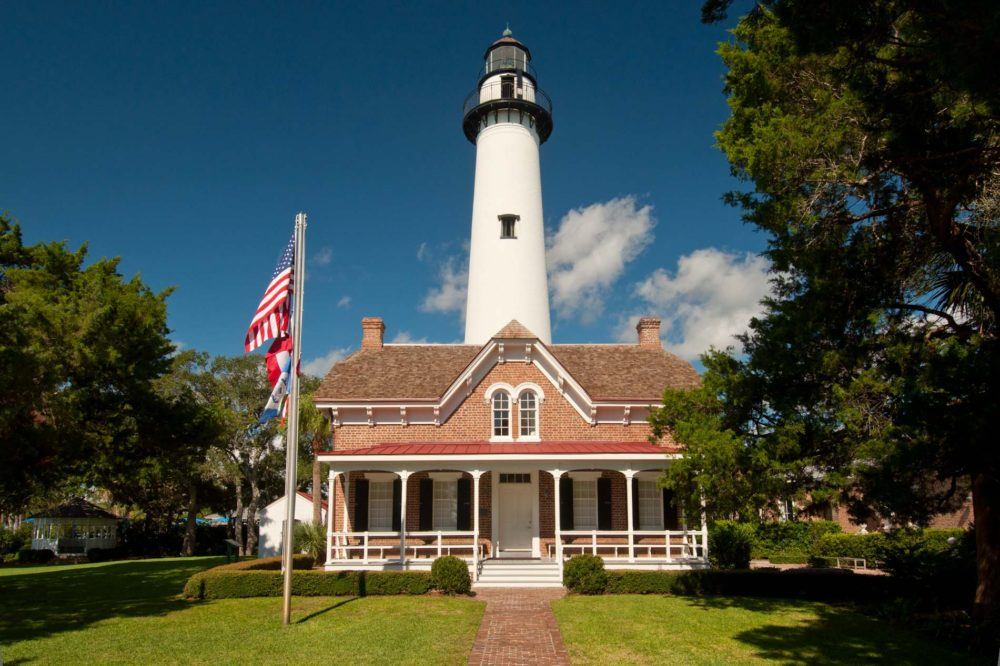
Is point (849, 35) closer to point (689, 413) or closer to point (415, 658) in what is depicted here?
point (689, 413)

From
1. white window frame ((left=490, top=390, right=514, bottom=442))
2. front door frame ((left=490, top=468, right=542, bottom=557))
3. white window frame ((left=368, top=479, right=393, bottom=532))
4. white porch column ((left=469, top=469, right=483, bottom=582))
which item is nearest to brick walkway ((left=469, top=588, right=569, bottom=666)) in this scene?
white porch column ((left=469, top=469, right=483, bottom=582))

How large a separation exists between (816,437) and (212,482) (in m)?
40.2

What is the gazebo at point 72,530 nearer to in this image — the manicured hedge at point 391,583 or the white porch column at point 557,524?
the manicured hedge at point 391,583

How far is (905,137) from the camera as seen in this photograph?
8.48 meters

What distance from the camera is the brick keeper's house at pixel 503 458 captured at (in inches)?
734

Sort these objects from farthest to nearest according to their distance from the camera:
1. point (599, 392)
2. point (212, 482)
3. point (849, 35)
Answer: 1. point (212, 482)
2. point (599, 392)
3. point (849, 35)

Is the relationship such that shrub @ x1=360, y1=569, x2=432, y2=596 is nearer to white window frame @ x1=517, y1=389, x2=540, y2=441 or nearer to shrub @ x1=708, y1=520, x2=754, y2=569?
white window frame @ x1=517, y1=389, x2=540, y2=441

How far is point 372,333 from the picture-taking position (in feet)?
82.5

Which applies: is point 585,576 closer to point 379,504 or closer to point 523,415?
point 523,415

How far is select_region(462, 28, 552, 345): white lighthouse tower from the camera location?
1011 inches

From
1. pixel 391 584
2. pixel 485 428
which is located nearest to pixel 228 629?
pixel 391 584

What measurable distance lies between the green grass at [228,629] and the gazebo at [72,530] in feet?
81.5

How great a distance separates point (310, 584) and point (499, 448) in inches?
251

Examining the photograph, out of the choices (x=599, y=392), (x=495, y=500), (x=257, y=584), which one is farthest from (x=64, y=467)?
(x=599, y=392)
